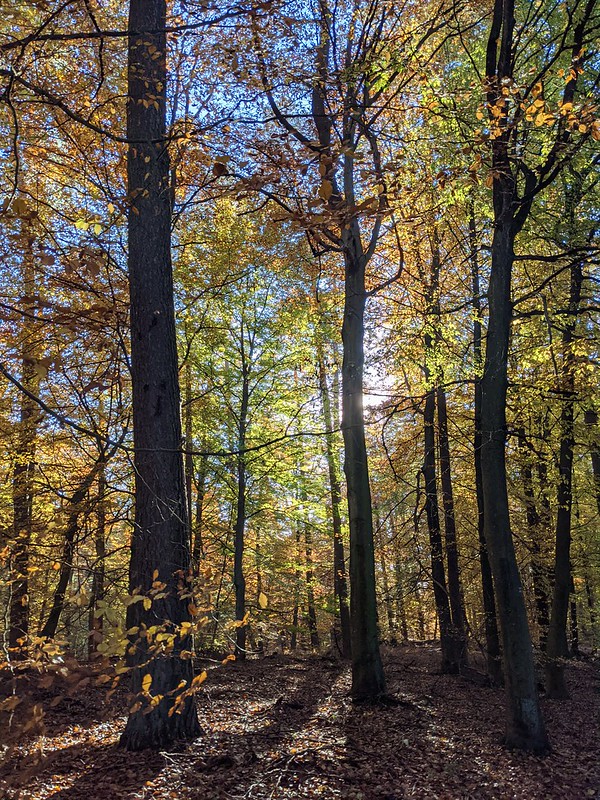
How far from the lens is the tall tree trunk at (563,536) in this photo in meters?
9.70

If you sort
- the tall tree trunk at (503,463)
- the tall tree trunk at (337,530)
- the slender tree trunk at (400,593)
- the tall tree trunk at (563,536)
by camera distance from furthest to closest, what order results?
1. the tall tree trunk at (337,530)
2. the slender tree trunk at (400,593)
3. the tall tree trunk at (563,536)
4. the tall tree trunk at (503,463)

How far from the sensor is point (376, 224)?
9.32 meters

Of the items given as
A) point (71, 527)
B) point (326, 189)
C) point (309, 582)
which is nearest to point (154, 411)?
point (71, 527)

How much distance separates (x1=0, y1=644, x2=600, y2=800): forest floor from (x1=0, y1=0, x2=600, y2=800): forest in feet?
0.15

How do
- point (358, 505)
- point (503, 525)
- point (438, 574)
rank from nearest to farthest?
point (503, 525) → point (358, 505) → point (438, 574)

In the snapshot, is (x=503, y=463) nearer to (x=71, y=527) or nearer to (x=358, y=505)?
(x=358, y=505)

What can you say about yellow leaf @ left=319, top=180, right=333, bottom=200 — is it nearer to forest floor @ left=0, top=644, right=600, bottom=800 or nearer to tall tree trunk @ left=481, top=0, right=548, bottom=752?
forest floor @ left=0, top=644, right=600, bottom=800

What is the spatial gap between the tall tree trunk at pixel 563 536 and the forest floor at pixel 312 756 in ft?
2.94

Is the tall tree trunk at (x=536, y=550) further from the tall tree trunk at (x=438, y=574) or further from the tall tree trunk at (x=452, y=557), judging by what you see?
the tall tree trunk at (x=438, y=574)

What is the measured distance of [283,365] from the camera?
46.1 ft

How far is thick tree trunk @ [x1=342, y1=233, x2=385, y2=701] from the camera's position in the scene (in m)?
7.95

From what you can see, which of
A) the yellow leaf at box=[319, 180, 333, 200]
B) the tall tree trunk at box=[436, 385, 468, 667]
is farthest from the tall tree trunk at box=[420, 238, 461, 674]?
the yellow leaf at box=[319, 180, 333, 200]

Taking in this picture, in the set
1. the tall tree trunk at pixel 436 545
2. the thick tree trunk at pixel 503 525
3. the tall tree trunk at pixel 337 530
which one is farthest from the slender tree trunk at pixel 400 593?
the thick tree trunk at pixel 503 525

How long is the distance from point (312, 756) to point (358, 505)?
368cm
